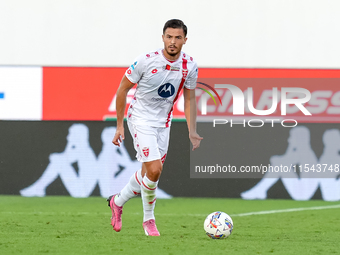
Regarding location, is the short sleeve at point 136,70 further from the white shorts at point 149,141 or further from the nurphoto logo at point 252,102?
the nurphoto logo at point 252,102

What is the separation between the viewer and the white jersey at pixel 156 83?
240 inches

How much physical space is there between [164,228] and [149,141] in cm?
157

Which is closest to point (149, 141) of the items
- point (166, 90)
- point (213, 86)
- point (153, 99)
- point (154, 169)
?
point (154, 169)

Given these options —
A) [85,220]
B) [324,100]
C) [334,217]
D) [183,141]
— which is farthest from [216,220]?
[324,100]

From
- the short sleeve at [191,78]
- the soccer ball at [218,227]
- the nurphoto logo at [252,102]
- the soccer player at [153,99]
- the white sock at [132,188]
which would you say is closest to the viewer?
the soccer ball at [218,227]

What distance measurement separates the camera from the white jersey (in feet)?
20.0

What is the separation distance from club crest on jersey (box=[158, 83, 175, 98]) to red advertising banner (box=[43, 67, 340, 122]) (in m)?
5.10

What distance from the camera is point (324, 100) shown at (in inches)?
447

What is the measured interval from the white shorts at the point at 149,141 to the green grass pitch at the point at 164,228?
2.52 feet

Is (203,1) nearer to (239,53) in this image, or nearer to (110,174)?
(239,53)

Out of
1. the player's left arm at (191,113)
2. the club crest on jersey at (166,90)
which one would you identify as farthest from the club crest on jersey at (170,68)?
the player's left arm at (191,113)

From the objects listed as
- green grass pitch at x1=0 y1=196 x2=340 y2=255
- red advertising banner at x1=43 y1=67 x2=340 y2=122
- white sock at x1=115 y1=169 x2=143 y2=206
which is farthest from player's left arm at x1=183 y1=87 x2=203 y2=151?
red advertising banner at x1=43 y1=67 x2=340 y2=122

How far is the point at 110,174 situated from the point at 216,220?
541 centimetres

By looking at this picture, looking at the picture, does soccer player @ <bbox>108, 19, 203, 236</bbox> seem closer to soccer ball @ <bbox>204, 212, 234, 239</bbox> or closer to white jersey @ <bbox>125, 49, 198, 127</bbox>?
white jersey @ <bbox>125, 49, 198, 127</bbox>
